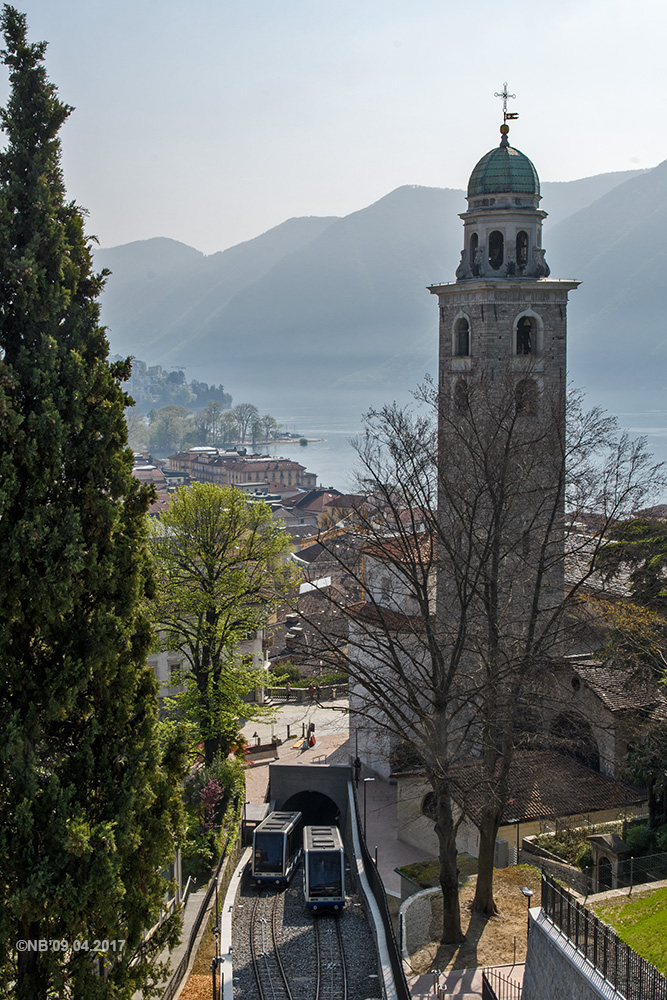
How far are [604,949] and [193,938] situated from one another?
7792mm

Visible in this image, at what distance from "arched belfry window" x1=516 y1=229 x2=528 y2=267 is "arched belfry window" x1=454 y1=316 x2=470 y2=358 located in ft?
6.53

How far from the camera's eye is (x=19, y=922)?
31.3 ft

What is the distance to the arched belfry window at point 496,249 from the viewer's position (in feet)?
84.6

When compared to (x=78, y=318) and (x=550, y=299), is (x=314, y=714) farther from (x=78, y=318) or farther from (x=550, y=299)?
(x=78, y=318)

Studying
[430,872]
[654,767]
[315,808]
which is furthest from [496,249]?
[315,808]

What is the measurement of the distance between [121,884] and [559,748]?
1723 centimetres

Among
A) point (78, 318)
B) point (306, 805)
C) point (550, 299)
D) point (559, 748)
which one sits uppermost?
point (550, 299)

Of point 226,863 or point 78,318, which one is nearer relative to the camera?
point 78,318

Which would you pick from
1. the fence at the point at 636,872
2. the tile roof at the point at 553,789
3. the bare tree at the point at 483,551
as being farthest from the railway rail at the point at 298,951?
the fence at the point at 636,872

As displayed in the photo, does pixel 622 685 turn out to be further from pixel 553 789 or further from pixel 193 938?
pixel 193 938

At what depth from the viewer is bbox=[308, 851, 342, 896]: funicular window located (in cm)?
1964

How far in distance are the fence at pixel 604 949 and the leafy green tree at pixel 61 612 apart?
16.2 feet

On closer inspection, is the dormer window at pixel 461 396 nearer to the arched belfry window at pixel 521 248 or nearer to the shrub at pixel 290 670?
the arched belfry window at pixel 521 248

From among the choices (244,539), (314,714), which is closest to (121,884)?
(244,539)
